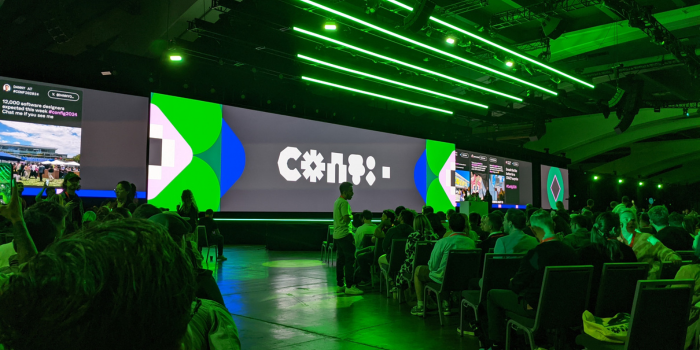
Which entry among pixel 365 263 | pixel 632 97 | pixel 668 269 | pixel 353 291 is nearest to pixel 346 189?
pixel 365 263

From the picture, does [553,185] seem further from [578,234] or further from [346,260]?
[578,234]

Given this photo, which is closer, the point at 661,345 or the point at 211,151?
the point at 661,345

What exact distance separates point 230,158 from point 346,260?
15.6 ft

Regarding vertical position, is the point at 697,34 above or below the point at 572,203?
above

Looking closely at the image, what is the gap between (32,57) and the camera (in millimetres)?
7277

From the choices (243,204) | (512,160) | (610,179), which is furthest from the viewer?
(610,179)

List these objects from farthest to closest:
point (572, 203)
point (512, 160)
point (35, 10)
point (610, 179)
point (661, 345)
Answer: point (610, 179) < point (572, 203) < point (512, 160) < point (35, 10) < point (661, 345)

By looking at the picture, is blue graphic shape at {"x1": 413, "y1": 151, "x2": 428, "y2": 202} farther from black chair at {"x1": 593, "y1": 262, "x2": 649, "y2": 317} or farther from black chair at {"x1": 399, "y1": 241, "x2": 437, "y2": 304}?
black chair at {"x1": 593, "y1": 262, "x2": 649, "y2": 317}

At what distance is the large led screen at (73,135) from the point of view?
7090mm

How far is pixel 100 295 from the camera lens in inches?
20.9

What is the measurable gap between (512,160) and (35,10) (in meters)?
15.2

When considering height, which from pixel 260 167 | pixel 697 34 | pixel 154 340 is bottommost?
pixel 154 340

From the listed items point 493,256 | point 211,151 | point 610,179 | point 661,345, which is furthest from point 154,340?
point 610,179

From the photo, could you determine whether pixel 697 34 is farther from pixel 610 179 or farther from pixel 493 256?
pixel 610 179
